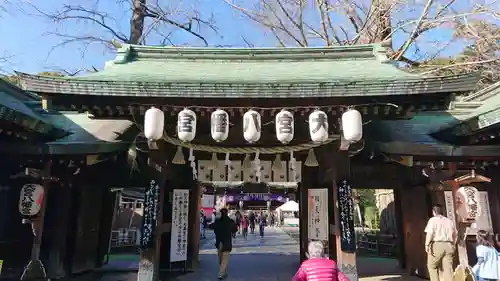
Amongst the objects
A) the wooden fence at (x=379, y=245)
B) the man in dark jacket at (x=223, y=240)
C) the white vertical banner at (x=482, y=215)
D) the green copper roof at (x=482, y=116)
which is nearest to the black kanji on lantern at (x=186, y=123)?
the man in dark jacket at (x=223, y=240)

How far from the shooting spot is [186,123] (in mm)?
6336

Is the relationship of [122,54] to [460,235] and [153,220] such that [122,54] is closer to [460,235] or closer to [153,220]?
[153,220]

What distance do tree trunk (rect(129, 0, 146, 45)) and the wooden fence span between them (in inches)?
609

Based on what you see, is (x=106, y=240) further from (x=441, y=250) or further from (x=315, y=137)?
(x=441, y=250)

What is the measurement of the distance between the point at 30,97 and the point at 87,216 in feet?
12.4

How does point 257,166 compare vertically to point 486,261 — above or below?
above

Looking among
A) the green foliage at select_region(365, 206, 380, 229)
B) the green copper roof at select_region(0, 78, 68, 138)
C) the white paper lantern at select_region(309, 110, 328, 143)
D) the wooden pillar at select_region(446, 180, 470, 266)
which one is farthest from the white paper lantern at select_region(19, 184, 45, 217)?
the green foliage at select_region(365, 206, 380, 229)

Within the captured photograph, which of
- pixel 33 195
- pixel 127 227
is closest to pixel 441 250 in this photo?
pixel 33 195

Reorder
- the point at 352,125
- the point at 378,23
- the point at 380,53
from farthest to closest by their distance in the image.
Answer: the point at 378,23 < the point at 380,53 < the point at 352,125

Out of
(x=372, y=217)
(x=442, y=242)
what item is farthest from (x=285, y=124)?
(x=372, y=217)

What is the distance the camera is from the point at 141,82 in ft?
20.5

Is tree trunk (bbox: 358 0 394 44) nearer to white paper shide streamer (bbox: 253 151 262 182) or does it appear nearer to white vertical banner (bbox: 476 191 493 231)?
white vertical banner (bbox: 476 191 493 231)

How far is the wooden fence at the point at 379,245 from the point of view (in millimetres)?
13488

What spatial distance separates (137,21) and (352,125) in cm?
1727
